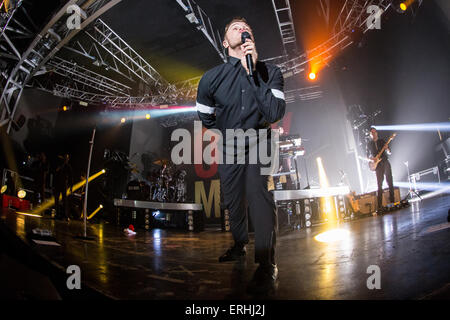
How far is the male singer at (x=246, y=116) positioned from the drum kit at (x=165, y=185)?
27.0 ft

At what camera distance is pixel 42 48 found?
24.1 ft

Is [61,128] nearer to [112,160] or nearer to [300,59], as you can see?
[112,160]

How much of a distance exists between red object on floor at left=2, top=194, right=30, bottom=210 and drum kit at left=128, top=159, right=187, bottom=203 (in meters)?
3.96

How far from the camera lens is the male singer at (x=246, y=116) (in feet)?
5.01

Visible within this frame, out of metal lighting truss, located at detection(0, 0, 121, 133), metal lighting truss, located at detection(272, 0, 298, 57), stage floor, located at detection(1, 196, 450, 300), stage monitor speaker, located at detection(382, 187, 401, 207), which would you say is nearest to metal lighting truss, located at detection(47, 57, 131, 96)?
metal lighting truss, located at detection(0, 0, 121, 133)

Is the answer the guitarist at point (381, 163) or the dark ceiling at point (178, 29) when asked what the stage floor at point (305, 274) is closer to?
the guitarist at point (381, 163)

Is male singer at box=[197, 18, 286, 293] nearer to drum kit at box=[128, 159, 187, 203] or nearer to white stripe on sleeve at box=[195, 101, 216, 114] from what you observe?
white stripe on sleeve at box=[195, 101, 216, 114]

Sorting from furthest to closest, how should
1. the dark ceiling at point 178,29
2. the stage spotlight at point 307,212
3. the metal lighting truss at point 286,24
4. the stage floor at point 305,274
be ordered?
the dark ceiling at point 178,29 → the metal lighting truss at point 286,24 → the stage spotlight at point 307,212 → the stage floor at point 305,274

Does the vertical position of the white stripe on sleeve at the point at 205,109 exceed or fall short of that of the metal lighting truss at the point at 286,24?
it falls short

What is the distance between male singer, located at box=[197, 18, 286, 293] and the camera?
5.01 ft

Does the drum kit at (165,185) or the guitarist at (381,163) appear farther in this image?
the drum kit at (165,185)

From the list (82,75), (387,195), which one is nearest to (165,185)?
(82,75)

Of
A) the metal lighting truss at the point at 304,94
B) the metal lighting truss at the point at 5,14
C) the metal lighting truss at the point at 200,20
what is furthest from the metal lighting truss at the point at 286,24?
the metal lighting truss at the point at 5,14
